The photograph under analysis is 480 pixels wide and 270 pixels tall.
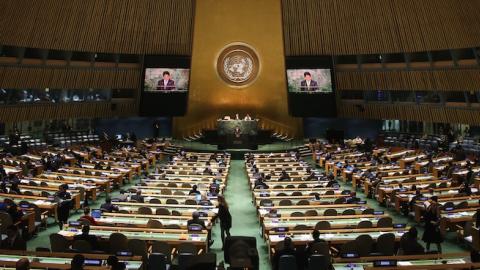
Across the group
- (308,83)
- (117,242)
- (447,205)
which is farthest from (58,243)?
(308,83)

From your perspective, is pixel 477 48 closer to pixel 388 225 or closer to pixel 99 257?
pixel 388 225

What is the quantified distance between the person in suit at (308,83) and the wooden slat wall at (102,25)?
764 centimetres

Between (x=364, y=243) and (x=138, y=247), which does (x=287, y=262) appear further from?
(x=138, y=247)

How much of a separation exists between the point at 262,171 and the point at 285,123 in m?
15.2

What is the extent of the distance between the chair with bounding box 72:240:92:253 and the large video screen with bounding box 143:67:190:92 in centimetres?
2293

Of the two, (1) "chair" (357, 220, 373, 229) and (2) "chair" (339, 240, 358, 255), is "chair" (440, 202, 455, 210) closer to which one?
(1) "chair" (357, 220, 373, 229)

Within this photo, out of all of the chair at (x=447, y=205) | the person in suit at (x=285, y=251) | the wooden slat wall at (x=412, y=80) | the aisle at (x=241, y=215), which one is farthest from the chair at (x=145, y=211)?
the wooden slat wall at (x=412, y=80)

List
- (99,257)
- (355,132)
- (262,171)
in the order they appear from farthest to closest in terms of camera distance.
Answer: (355,132) < (262,171) < (99,257)

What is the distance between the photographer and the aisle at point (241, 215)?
12.4m

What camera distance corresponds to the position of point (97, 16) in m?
29.7

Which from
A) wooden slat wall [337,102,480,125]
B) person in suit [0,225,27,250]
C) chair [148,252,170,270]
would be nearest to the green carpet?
person in suit [0,225,27,250]

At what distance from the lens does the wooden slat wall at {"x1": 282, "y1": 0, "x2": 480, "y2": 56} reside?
1009 inches

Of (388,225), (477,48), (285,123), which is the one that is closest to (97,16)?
(285,123)

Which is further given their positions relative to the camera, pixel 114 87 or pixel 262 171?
pixel 114 87
